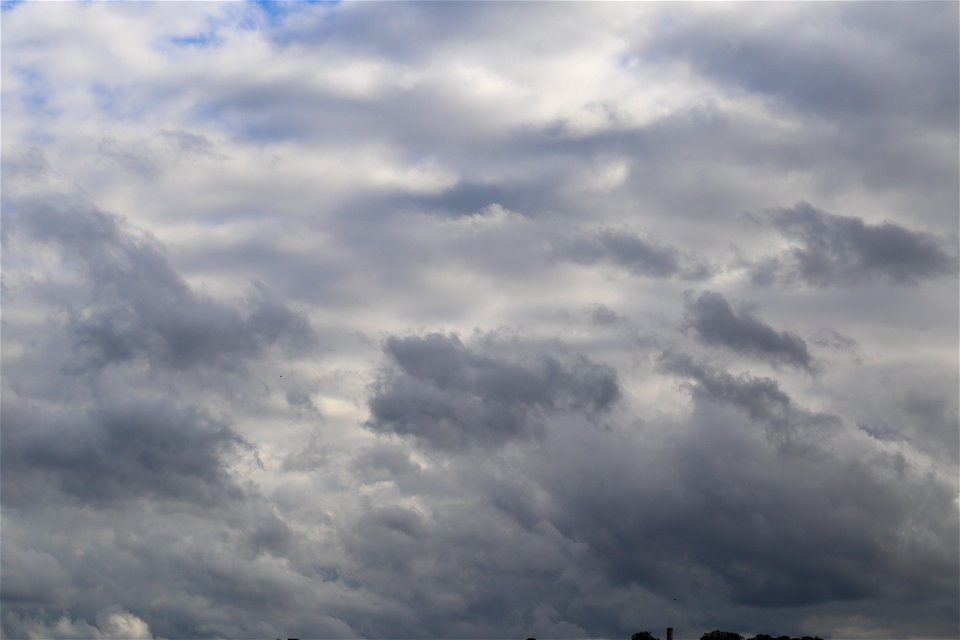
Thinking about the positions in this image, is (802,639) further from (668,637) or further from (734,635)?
(668,637)

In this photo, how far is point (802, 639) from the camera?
16088 centimetres

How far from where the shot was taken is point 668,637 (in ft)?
543

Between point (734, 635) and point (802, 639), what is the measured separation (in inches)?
731

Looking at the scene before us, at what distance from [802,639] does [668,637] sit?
36.2 m

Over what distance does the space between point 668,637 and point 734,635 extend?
17.9 metres

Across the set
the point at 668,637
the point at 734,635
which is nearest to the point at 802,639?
the point at 734,635
